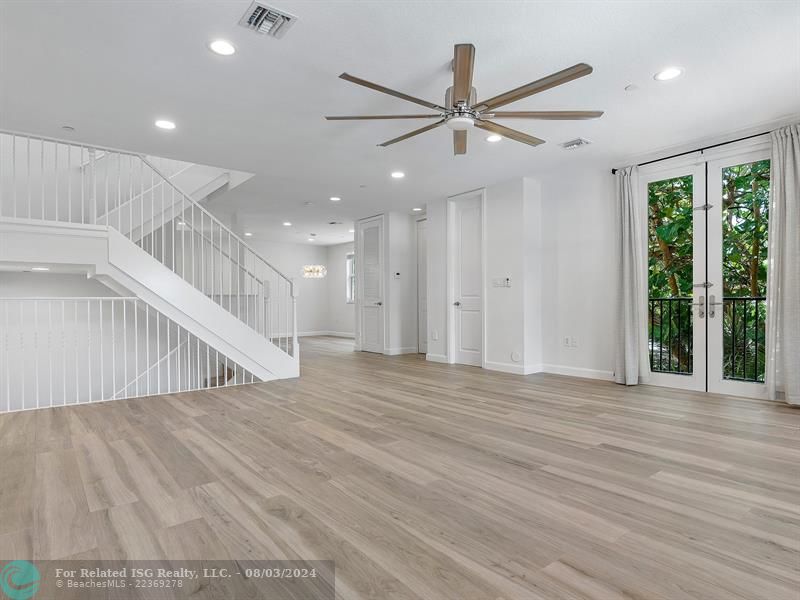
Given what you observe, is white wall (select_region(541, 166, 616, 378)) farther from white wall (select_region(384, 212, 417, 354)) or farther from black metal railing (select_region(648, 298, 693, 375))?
white wall (select_region(384, 212, 417, 354))

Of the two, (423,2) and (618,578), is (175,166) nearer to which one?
(423,2)

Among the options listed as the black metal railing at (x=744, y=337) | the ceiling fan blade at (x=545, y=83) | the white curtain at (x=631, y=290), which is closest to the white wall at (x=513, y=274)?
the white curtain at (x=631, y=290)

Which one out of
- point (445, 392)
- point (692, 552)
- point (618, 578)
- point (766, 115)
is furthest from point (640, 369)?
point (618, 578)

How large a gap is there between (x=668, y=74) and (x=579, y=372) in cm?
356

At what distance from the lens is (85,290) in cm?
684

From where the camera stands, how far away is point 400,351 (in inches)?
325

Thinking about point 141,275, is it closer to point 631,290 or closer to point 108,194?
point 108,194

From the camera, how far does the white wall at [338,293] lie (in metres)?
12.8

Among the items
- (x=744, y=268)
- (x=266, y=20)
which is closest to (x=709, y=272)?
A: (x=744, y=268)

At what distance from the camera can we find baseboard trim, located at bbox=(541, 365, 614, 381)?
5.34 metres

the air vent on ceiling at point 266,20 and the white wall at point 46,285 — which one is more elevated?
the air vent on ceiling at point 266,20

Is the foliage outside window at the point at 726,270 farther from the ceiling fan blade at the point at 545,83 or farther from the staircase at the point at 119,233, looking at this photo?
the staircase at the point at 119,233

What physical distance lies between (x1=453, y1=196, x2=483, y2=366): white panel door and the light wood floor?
277 cm

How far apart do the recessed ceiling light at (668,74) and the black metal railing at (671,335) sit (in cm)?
254
